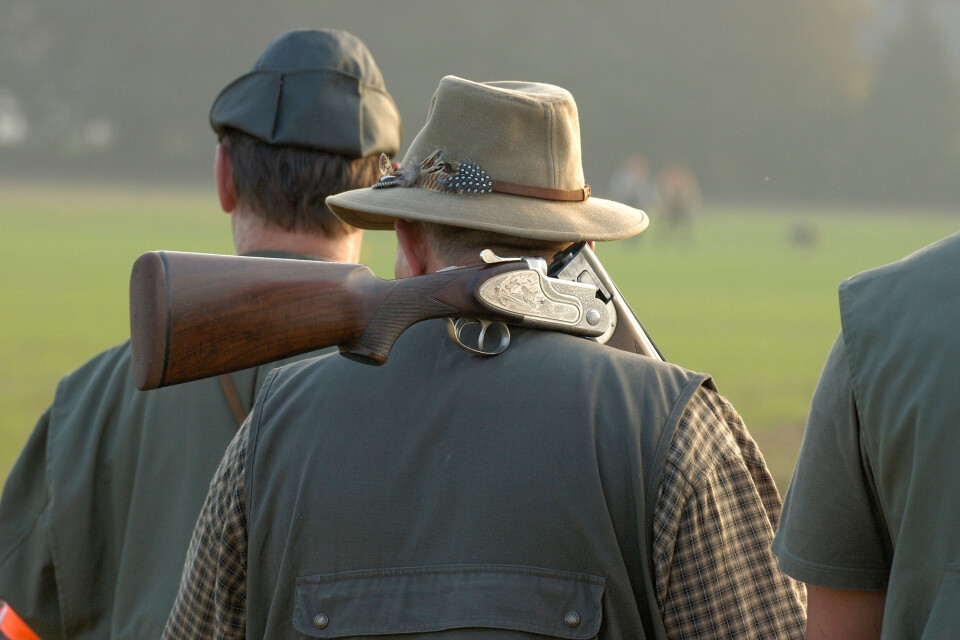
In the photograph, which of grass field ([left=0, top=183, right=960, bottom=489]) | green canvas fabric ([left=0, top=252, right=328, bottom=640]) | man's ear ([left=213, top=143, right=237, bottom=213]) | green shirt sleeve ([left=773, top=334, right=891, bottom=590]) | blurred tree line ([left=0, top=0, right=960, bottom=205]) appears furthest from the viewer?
blurred tree line ([left=0, top=0, right=960, bottom=205])

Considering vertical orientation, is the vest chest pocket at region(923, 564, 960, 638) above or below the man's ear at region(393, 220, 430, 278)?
below

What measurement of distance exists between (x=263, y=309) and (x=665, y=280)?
79.3 ft

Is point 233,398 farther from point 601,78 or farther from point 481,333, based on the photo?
point 601,78

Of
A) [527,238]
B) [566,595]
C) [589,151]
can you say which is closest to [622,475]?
[566,595]

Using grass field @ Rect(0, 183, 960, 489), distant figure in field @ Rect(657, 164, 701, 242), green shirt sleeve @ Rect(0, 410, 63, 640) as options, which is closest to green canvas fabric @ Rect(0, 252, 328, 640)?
green shirt sleeve @ Rect(0, 410, 63, 640)

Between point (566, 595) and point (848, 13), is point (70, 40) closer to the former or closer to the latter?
point (848, 13)

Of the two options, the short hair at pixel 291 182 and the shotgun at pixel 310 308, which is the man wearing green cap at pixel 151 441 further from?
the shotgun at pixel 310 308

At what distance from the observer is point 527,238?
2.03 metres

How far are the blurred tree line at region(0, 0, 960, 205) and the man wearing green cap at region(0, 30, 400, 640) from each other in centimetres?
4657

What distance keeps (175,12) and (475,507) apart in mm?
56913

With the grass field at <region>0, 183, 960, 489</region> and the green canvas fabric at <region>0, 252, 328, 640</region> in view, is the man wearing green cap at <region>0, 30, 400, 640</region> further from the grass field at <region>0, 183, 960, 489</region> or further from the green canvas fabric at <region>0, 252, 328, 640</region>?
the grass field at <region>0, 183, 960, 489</region>

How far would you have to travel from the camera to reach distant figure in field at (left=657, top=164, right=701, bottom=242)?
36.9m

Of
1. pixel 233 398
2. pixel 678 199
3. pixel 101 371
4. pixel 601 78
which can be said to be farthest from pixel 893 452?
pixel 601 78

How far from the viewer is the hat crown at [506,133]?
211 cm
